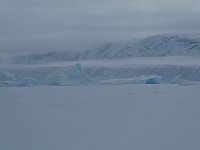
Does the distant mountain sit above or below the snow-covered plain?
above

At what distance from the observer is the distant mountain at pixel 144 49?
90938mm

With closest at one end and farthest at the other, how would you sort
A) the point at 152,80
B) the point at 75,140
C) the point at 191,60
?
the point at 75,140 → the point at 152,80 → the point at 191,60

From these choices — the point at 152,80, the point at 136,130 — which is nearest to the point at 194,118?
the point at 136,130

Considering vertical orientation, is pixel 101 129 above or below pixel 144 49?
below

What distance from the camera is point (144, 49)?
312 ft

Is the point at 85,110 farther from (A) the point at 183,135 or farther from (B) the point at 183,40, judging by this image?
(B) the point at 183,40

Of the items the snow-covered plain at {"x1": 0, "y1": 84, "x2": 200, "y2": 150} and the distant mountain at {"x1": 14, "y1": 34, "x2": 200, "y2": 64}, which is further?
the distant mountain at {"x1": 14, "y1": 34, "x2": 200, "y2": 64}

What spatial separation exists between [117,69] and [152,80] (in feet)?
160

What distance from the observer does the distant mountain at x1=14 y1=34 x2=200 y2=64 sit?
90.9 m

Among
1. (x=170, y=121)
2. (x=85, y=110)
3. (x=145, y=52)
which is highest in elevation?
(x=145, y=52)

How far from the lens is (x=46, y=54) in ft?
374

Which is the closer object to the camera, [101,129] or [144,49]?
[101,129]

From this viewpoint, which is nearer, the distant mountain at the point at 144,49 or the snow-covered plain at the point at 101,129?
the snow-covered plain at the point at 101,129

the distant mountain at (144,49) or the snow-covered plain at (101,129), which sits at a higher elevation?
the distant mountain at (144,49)
